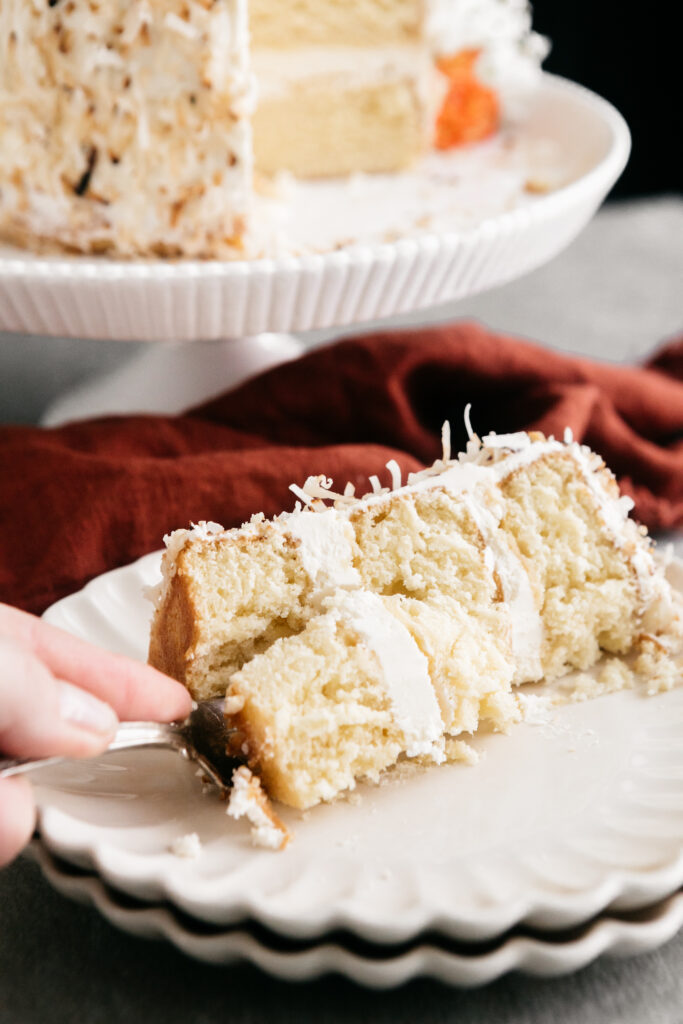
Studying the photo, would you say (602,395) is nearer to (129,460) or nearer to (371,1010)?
(129,460)

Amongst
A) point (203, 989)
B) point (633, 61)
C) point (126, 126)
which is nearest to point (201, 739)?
point (203, 989)

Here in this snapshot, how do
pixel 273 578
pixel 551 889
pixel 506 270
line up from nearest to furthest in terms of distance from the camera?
pixel 551 889 < pixel 273 578 < pixel 506 270

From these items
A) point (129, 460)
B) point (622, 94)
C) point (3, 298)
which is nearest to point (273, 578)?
point (129, 460)

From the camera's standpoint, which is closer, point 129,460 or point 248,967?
point 248,967

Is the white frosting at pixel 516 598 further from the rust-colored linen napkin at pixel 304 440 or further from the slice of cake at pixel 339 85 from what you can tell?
the slice of cake at pixel 339 85

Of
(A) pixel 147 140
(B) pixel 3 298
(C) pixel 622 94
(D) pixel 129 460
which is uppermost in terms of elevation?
(A) pixel 147 140

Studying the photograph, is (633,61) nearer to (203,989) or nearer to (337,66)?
(337,66)
